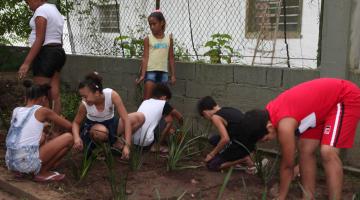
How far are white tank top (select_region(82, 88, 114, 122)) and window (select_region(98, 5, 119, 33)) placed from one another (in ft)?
9.45

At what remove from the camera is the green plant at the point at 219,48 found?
17.6 feet

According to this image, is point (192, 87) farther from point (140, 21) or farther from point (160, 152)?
point (140, 21)

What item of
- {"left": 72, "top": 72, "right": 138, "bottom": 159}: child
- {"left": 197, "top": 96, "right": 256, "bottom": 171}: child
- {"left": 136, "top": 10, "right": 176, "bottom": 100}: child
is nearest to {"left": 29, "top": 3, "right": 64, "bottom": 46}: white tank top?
{"left": 72, "top": 72, "right": 138, "bottom": 159}: child

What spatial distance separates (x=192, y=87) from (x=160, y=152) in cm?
97

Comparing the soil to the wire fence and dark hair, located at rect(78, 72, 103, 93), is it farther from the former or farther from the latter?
the wire fence

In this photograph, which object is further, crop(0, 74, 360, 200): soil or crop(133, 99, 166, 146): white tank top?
crop(133, 99, 166, 146): white tank top

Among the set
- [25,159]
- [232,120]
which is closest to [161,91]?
[232,120]

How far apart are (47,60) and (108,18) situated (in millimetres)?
2540

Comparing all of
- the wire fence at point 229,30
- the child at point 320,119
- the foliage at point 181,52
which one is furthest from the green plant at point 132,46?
the child at point 320,119

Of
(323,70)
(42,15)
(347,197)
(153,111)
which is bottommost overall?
(347,197)

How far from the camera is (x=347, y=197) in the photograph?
3.68 m

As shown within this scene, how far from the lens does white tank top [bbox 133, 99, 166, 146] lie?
457 cm

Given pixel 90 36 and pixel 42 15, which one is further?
pixel 90 36

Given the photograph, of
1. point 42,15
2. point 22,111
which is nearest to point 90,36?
point 42,15
